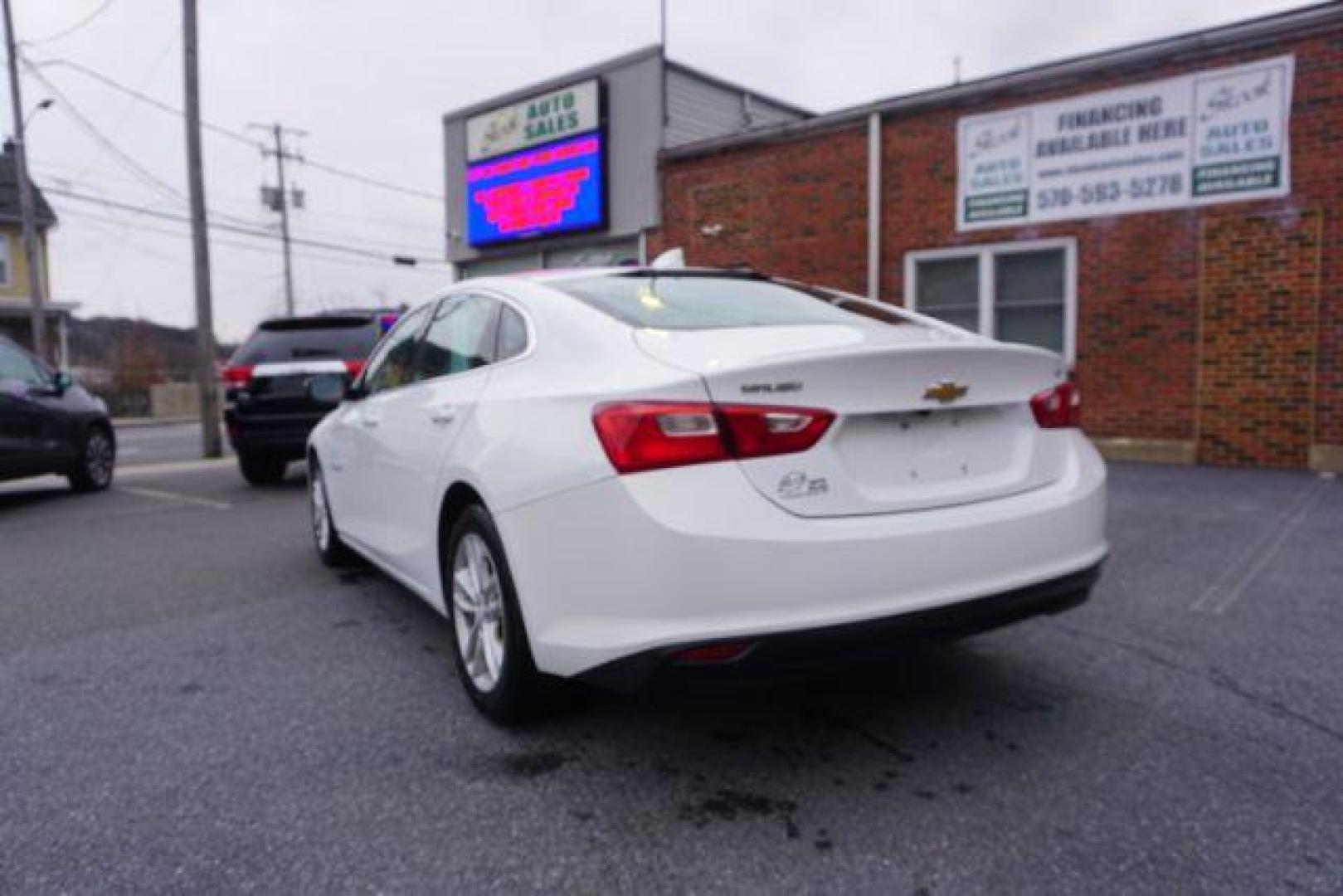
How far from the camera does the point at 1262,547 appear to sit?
17.8ft

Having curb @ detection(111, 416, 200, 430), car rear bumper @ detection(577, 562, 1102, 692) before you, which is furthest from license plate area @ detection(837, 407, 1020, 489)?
curb @ detection(111, 416, 200, 430)

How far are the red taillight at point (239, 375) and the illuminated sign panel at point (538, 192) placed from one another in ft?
25.7

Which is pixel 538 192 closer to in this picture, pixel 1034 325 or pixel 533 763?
pixel 1034 325

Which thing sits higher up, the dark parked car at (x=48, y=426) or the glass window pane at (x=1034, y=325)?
the glass window pane at (x=1034, y=325)

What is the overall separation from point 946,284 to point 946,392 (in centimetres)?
920

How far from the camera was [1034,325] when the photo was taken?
1060 centimetres

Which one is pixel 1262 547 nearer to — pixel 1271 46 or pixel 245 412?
pixel 1271 46

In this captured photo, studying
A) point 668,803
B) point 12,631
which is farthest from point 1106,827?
point 12,631

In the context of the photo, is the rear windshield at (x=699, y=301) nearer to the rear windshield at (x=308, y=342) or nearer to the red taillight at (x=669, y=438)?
the red taillight at (x=669, y=438)

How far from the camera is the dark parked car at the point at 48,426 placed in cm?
810

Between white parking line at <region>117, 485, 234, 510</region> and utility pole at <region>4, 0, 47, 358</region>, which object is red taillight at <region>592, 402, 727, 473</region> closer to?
white parking line at <region>117, 485, 234, 510</region>

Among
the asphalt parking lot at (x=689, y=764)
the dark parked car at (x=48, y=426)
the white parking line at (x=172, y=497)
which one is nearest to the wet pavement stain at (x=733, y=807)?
the asphalt parking lot at (x=689, y=764)

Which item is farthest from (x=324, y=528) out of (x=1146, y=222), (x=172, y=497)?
(x=1146, y=222)

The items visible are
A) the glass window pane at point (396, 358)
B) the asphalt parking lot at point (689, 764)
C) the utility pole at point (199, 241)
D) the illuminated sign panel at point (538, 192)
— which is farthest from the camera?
the illuminated sign panel at point (538, 192)
